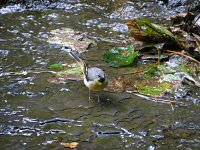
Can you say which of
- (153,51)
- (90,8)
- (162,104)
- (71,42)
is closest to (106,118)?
(162,104)

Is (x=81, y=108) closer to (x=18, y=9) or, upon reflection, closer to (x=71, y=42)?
(x=71, y=42)

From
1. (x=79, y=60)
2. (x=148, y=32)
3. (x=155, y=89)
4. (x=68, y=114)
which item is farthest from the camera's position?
(x=148, y=32)

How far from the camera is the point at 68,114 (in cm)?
446

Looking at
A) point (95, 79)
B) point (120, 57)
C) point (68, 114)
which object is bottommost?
point (68, 114)

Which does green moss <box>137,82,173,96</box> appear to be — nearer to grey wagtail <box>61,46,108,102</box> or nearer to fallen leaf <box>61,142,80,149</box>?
grey wagtail <box>61,46,108,102</box>

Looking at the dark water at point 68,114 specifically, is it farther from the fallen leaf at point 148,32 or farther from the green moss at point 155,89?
the fallen leaf at point 148,32

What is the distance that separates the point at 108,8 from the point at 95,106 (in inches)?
161

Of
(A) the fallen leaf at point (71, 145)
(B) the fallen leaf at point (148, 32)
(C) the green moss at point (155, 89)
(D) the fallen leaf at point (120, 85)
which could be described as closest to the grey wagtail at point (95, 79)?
(D) the fallen leaf at point (120, 85)

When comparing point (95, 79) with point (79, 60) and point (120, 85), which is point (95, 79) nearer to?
point (120, 85)

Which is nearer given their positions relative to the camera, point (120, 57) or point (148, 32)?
point (120, 57)

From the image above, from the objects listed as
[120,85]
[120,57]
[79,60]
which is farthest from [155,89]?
[79,60]

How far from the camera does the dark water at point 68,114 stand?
13.0 ft

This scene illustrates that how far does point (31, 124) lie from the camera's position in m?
4.25

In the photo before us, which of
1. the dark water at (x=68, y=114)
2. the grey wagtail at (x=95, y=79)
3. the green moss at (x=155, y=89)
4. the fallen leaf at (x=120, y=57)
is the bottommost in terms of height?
the dark water at (x=68, y=114)
